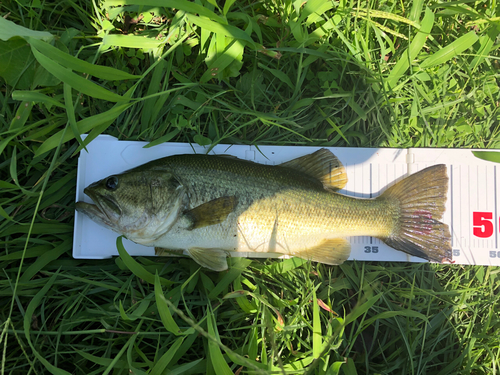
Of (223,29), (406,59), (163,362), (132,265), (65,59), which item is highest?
(223,29)

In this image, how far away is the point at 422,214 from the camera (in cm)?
280

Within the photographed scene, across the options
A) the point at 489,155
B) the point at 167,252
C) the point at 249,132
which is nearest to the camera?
the point at 489,155

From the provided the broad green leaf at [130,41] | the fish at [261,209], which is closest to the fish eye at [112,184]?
the fish at [261,209]

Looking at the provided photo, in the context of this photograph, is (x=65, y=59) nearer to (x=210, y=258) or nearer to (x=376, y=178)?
(x=210, y=258)

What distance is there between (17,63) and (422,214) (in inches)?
149

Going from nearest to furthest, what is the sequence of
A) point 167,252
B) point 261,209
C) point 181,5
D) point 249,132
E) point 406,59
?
point 181,5 < point 261,209 < point 167,252 < point 406,59 < point 249,132

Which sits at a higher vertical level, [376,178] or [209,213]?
[376,178]

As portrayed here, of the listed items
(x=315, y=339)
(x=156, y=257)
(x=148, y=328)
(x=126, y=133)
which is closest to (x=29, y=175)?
(x=126, y=133)

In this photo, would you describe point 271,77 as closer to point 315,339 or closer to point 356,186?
point 356,186

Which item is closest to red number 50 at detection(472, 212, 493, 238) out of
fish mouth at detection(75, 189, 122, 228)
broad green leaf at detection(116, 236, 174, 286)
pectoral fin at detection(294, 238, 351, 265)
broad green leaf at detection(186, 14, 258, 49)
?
pectoral fin at detection(294, 238, 351, 265)

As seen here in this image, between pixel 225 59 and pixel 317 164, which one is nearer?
pixel 225 59

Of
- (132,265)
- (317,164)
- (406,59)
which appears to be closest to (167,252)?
(132,265)

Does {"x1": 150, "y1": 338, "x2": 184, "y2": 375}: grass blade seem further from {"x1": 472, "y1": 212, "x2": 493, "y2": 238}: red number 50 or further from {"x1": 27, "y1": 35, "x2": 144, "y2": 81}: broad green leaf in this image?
{"x1": 472, "y1": 212, "x2": 493, "y2": 238}: red number 50

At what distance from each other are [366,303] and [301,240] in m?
0.70
